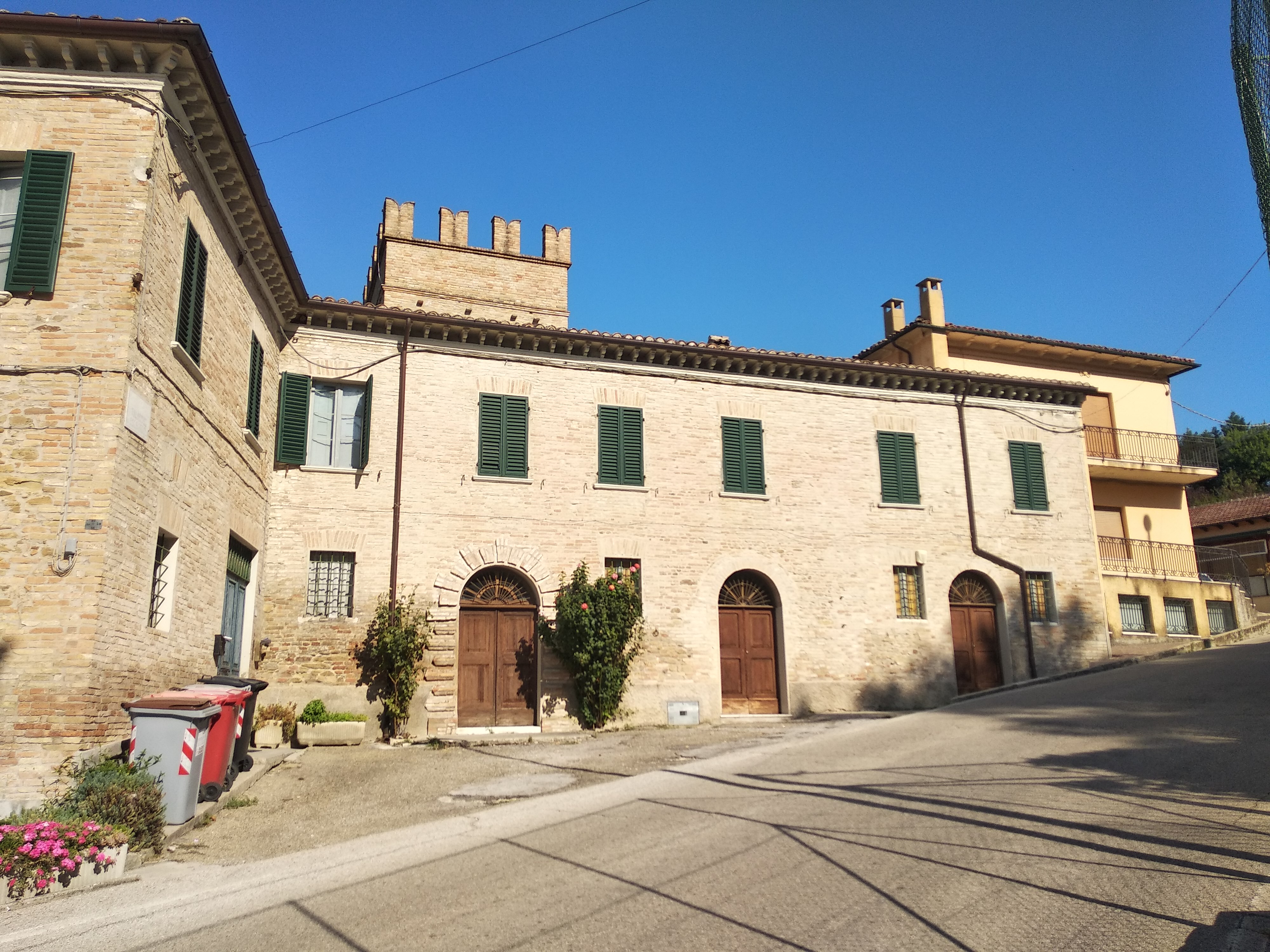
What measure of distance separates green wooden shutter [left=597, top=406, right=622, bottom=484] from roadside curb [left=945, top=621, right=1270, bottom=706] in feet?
25.0

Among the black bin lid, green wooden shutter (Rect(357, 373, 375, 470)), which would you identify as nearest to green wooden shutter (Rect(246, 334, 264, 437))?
green wooden shutter (Rect(357, 373, 375, 470))

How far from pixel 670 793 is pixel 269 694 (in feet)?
24.0

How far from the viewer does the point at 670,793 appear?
10.1 m

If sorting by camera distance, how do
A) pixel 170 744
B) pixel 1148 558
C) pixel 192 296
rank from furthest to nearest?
1. pixel 1148 558
2. pixel 192 296
3. pixel 170 744

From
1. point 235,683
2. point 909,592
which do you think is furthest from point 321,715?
point 909,592

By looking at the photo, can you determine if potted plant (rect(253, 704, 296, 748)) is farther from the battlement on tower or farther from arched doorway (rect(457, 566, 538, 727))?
the battlement on tower

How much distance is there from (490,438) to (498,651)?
374 centimetres

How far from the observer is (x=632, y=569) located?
16.7m

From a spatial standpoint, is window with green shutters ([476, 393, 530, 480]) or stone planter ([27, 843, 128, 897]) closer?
stone planter ([27, 843, 128, 897])

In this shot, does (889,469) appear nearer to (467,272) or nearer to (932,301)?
(932,301)

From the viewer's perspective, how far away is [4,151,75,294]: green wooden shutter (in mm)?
9172

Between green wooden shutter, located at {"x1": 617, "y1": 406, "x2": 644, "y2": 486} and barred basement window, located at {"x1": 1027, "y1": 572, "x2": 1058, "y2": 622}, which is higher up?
green wooden shutter, located at {"x1": 617, "y1": 406, "x2": 644, "y2": 486}

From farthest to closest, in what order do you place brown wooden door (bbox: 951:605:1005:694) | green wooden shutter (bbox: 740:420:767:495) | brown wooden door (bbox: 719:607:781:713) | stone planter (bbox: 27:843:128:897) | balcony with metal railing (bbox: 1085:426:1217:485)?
1. balcony with metal railing (bbox: 1085:426:1217:485)
2. brown wooden door (bbox: 951:605:1005:694)
3. green wooden shutter (bbox: 740:420:767:495)
4. brown wooden door (bbox: 719:607:781:713)
5. stone planter (bbox: 27:843:128:897)

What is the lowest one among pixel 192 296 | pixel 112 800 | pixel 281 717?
pixel 112 800
